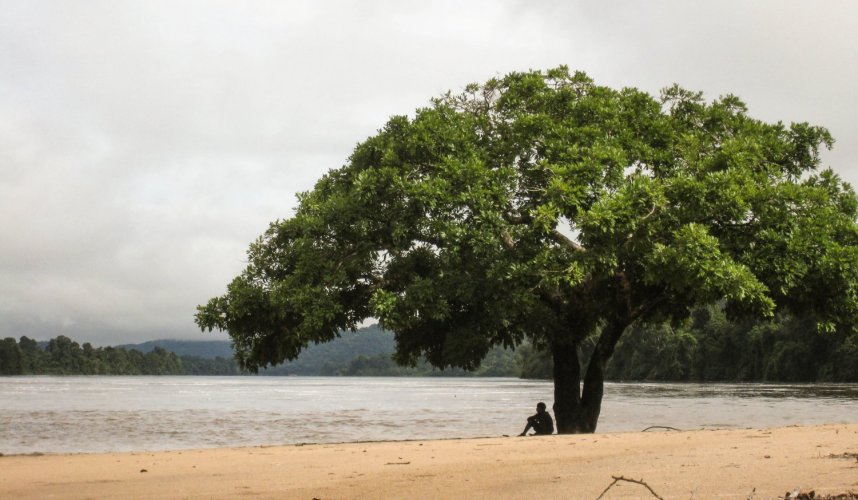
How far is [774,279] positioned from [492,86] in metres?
9.40

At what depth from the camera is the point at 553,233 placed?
1969 centimetres

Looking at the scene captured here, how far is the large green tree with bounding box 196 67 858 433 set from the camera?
691 inches

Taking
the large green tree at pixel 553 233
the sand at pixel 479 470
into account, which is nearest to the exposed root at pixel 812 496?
the sand at pixel 479 470

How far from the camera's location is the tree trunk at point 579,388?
21859 millimetres

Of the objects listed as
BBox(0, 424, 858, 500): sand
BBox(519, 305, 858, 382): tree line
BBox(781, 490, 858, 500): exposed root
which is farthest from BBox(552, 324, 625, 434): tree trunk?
BBox(519, 305, 858, 382): tree line

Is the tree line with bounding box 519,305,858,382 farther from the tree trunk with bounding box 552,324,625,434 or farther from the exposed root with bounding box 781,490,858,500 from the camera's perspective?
the exposed root with bounding box 781,490,858,500

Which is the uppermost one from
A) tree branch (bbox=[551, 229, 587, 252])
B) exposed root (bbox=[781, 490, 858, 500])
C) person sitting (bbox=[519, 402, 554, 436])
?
tree branch (bbox=[551, 229, 587, 252])

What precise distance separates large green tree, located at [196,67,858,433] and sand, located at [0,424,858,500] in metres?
3.64

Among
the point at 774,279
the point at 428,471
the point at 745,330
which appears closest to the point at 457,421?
the point at 774,279

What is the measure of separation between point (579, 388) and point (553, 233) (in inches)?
199

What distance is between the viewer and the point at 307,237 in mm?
20094

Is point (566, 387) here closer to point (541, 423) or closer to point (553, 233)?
point (541, 423)

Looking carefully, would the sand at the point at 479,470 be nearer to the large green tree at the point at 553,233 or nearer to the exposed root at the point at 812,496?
the exposed root at the point at 812,496

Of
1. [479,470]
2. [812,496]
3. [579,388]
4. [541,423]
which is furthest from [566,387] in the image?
[812,496]
